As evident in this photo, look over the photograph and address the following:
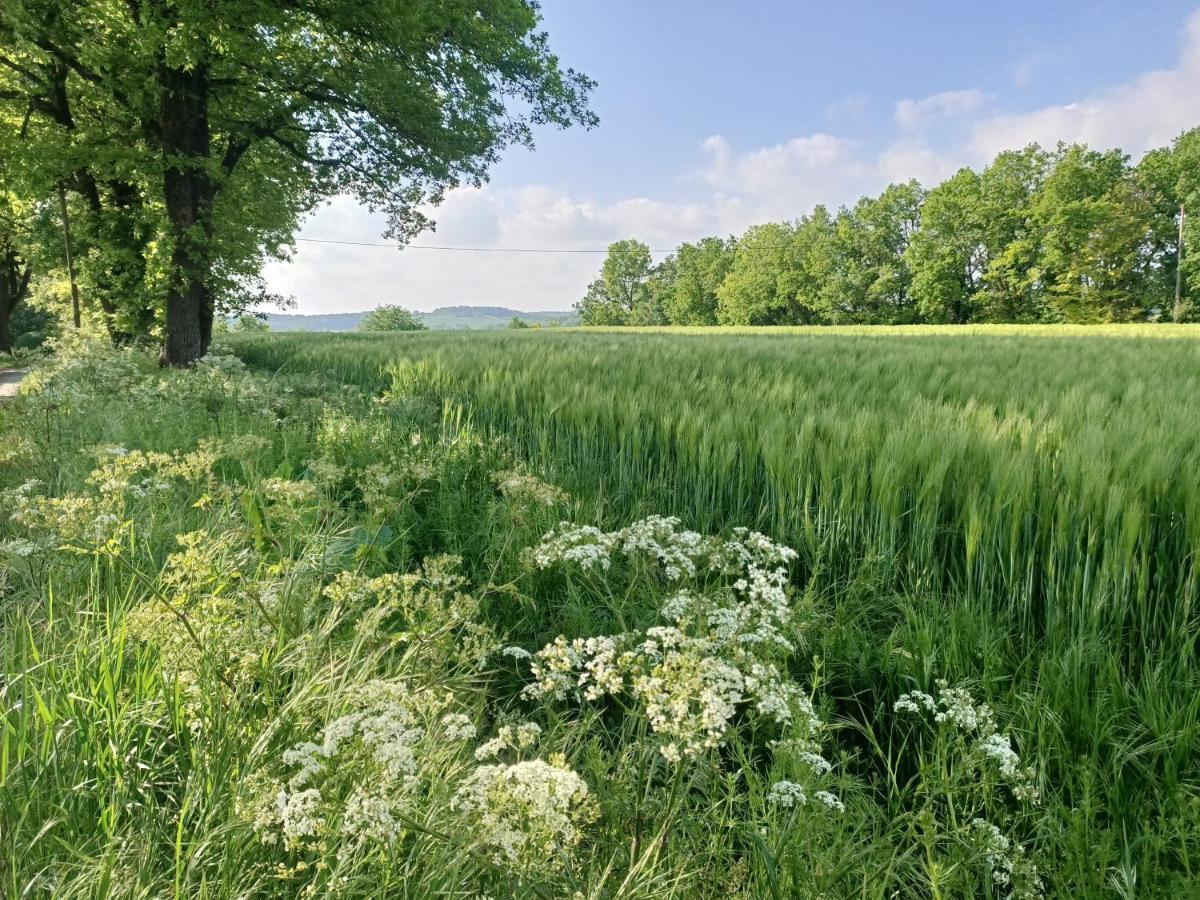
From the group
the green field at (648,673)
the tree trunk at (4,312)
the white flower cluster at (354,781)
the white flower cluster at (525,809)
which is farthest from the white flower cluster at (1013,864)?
the tree trunk at (4,312)

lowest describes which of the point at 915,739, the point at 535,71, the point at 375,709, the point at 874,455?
the point at 915,739

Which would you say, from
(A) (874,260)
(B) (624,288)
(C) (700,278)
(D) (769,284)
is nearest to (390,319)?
(B) (624,288)

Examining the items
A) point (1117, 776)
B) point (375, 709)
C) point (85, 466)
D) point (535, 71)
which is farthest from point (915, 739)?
point (535, 71)

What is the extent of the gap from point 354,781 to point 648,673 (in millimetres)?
805

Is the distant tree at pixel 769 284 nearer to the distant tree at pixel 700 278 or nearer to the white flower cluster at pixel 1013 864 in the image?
the distant tree at pixel 700 278

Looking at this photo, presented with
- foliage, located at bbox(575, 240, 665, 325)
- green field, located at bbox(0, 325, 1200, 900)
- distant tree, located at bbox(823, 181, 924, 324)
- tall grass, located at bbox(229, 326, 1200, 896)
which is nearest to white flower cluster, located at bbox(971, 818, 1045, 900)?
green field, located at bbox(0, 325, 1200, 900)

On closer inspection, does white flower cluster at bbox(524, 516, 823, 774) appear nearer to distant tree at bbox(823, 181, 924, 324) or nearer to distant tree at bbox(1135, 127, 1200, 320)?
distant tree at bbox(1135, 127, 1200, 320)

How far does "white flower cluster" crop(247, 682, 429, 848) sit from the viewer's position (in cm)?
81

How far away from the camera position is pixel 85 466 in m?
3.49

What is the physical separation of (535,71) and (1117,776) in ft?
47.5

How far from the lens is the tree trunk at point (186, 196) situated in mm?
A: 9758

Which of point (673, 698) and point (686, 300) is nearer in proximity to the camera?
point (673, 698)

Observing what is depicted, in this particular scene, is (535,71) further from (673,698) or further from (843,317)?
(843,317)

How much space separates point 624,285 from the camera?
270 feet
